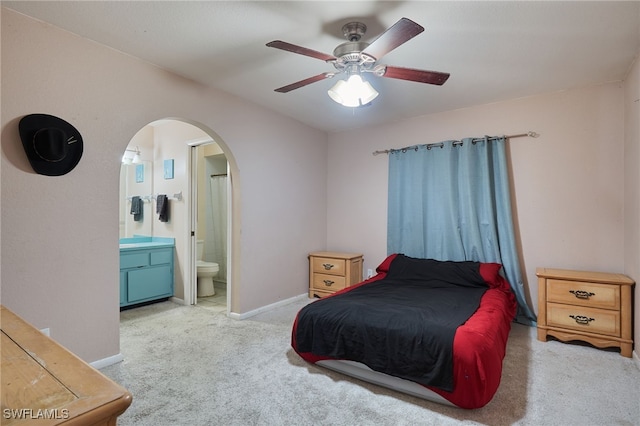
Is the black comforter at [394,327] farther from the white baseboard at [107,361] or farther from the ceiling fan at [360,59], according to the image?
the ceiling fan at [360,59]

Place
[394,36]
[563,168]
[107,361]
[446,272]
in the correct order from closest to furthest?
1. [394,36]
2. [107,361]
3. [563,168]
4. [446,272]

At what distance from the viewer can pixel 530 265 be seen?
3.26 meters

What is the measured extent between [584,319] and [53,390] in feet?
11.2

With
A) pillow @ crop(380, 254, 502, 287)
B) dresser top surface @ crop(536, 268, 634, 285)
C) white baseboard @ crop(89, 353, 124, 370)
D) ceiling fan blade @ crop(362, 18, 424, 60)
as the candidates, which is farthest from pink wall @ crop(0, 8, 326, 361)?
dresser top surface @ crop(536, 268, 634, 285)

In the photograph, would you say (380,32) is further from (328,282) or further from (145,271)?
(145,271)

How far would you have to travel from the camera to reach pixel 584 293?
A: 2619 millimetres

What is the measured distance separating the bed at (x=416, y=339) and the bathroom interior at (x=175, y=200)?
179 cm

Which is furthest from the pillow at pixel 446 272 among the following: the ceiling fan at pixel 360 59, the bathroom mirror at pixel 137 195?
the bathroom mirror at pixel 137 195

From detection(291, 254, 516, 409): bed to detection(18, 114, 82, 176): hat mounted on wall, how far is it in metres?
1.95

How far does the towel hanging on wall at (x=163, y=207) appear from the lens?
4105mm

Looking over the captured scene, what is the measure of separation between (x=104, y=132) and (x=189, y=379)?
6.13ft

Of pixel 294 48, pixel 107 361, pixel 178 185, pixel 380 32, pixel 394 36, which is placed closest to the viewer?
pixel 394 36

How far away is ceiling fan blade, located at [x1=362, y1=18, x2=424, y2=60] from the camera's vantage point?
1512 millimetres

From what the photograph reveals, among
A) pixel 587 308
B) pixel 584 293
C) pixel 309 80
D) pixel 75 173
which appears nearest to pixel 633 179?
pixel 584 293
